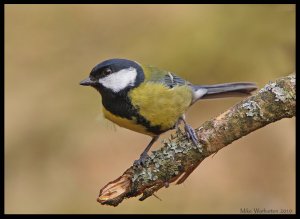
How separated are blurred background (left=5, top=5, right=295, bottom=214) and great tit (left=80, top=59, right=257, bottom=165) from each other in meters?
0.96

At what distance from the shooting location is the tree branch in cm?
224

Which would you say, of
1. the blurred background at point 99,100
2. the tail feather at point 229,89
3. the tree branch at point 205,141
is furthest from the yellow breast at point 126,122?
the blurred background at point 99,100

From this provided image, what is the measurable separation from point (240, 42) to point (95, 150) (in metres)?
1.64

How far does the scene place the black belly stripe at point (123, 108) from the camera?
8.83 ft

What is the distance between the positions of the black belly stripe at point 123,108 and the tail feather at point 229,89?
0.58 meters

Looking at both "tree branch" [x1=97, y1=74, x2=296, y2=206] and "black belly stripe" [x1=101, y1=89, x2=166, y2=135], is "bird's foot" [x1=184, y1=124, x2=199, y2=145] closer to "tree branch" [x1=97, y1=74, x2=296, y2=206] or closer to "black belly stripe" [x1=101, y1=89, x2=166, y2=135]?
"tree branch" [x1=97, y1=74, x2=296, y2=206]

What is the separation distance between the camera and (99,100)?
402 centimetres

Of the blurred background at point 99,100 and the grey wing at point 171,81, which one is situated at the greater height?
the grey wing at point 171,81

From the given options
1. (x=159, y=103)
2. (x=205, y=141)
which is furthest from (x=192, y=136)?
(x=159, y=103)

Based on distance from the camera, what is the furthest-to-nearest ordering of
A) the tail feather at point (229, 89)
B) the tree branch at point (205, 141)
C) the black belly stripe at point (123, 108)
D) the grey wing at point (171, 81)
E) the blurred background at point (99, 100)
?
the blurred background at point (99, 100) < the tail feather at point (229, 89) < the grey wing at point (171, 81) < the black belly stripe at point (123, 108) < the tree branch at point (205, 141)

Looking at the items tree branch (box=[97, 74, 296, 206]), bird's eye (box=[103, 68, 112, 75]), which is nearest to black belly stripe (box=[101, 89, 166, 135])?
bird's eye (box=[103, 68, 112, 75])

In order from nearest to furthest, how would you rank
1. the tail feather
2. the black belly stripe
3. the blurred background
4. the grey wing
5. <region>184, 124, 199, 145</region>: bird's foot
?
1. <region>184, 124, 199, 145</region>: bird's foot
2. the black belly stripe
3. the grey wing
4. the tail feather
5. the blurred background

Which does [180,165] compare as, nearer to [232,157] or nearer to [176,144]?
[176,144]

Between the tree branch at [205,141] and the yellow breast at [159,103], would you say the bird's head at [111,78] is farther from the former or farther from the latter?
the tree branch at [205,141]
